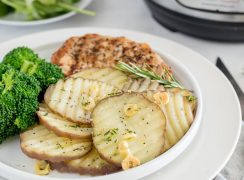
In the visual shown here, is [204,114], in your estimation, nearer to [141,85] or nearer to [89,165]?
[141,85]

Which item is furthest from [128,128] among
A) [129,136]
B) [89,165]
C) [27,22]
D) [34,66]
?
[27,22]

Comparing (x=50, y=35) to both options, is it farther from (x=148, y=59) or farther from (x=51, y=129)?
(x=51, y=129)

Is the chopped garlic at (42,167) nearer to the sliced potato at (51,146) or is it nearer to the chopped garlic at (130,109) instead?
the sliced potato at (51,146)

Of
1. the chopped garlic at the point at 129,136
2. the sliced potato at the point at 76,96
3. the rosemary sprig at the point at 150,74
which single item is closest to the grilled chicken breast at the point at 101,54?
the rosemary sprig at the point at 150,74

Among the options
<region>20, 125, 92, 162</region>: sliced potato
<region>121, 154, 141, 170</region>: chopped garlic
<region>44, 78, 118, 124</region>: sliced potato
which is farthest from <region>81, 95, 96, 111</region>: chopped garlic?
<region>121, 154, 141, 170</region>: chopped garlic

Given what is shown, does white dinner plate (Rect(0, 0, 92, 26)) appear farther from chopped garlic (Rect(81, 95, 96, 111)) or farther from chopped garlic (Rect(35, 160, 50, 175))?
chopped garlic (Rect(35, 160, 50, 175))

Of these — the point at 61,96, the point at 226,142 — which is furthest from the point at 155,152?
the point at 61,96

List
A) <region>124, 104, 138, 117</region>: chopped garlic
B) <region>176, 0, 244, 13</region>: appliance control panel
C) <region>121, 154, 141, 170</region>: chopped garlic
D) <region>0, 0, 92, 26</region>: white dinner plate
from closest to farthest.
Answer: <region>121, 154, 141, 170</region>: chopped garlic < <region>124, 104, 138, 117</region>: chopped garlic < <region>176, 0, 244, 13</region>: appliance control panel < <region>0, 0, 92, 26</region>: white dinner plate
